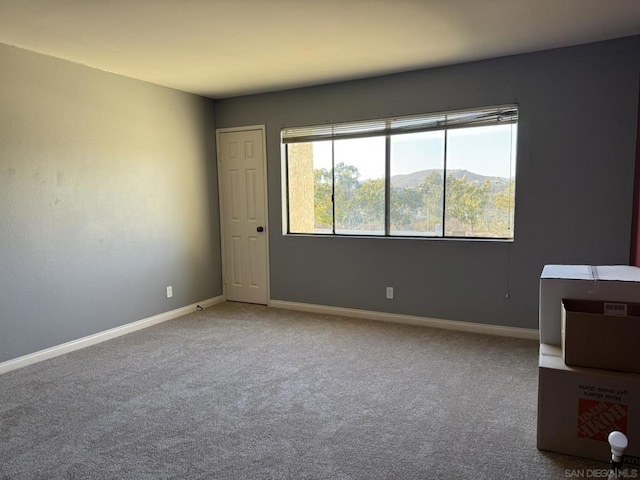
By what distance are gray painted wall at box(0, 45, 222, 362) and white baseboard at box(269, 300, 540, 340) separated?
1.23 m

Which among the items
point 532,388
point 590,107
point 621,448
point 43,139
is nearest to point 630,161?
point 590,107

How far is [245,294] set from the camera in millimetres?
5195

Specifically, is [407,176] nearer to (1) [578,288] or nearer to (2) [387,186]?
(2) [387,186]

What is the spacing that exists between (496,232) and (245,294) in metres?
2.99

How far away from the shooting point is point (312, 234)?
15.6 feet

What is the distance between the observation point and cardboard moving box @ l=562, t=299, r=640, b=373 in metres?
1.93

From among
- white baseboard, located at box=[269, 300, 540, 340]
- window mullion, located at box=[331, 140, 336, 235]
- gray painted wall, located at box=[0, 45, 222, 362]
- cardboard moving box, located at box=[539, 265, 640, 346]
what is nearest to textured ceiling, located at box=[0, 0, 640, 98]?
gray painted wall, located at box=[0, 45, 222, 362]

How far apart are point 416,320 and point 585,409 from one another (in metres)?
2.24

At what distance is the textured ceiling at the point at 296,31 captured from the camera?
2572 millimetres

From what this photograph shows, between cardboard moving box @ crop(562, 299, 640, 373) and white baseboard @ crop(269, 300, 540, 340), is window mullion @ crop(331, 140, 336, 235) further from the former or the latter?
cardboard moving box @ crop(562, 299, 640, 373)

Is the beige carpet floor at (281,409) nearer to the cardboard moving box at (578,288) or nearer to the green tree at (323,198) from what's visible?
the cardboard moving box at (578,288)

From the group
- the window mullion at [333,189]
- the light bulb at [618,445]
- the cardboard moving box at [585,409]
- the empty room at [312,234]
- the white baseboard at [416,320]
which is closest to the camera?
the light bulb at [618,445]

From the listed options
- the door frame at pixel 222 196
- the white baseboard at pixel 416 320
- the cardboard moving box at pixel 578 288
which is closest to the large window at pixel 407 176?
the door frame at pixel 222 196

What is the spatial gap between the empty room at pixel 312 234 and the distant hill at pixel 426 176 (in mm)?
21
